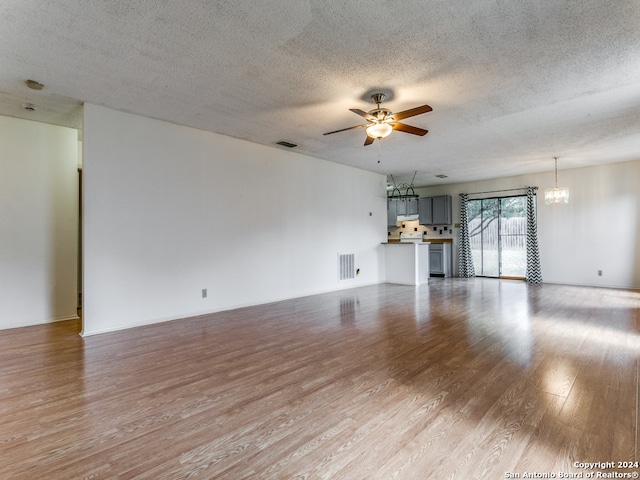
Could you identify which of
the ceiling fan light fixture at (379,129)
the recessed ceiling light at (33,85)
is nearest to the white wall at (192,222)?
the recessed ceiling light at (33,85)

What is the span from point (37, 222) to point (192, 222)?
200 centimetres

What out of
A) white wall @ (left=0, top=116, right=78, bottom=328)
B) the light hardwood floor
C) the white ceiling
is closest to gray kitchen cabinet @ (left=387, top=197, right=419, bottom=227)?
the white ceiling

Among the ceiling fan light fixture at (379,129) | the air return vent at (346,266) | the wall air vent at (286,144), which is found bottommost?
the air return vent at (346,266)

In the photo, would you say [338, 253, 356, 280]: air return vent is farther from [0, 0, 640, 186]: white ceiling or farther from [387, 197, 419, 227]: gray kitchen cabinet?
[387, 197, 419, 227]: gray kitchen cabinet

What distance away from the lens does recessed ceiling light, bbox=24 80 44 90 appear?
128 inches

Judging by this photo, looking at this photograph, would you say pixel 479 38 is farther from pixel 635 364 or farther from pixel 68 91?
pixel 68 91

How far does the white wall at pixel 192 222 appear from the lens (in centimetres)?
393

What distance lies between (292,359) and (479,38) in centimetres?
310

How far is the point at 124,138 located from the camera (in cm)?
410

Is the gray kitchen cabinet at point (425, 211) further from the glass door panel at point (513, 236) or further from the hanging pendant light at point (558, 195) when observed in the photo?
the hanging pendant light at point (558, 195)

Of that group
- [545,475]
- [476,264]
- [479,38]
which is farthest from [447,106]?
[476,264]

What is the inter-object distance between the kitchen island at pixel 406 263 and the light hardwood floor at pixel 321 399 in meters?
3.45

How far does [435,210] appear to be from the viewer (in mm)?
9414

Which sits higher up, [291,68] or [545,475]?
[291,68]
